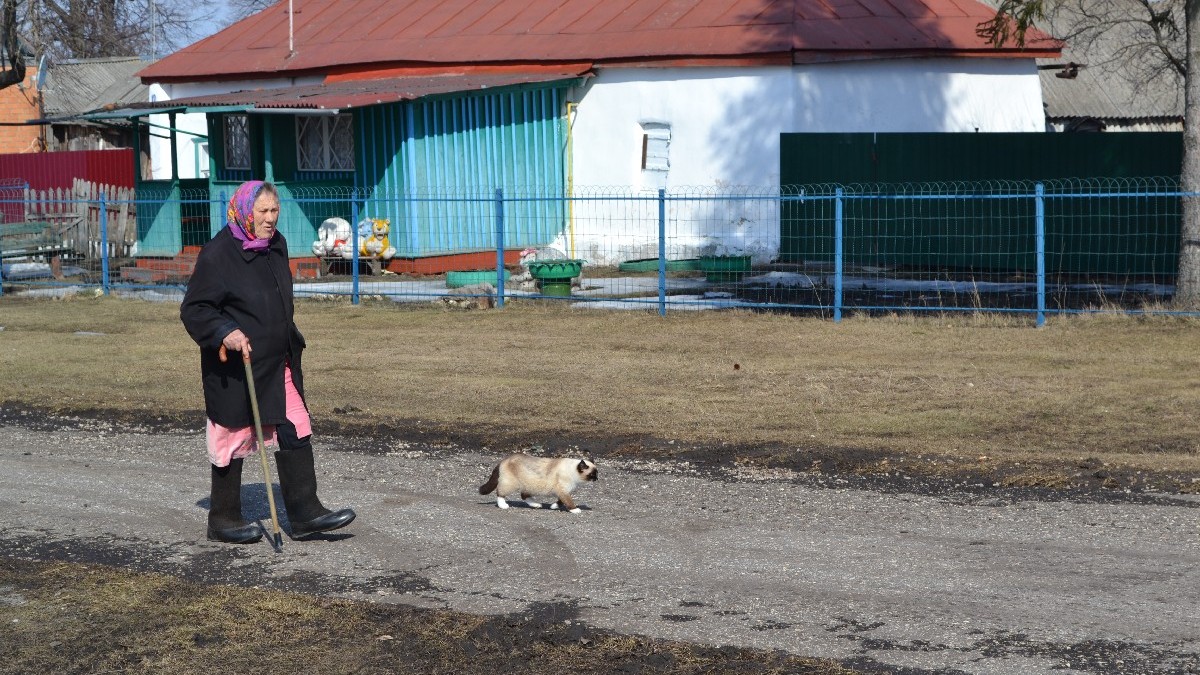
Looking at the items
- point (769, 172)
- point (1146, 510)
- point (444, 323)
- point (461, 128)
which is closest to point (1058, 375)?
point (1146, 510)

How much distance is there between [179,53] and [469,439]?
22.9 metres

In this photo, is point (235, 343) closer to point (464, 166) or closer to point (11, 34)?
point (464, 166)

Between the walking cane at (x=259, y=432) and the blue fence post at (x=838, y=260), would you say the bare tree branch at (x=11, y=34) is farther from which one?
the walking cane at (x=259, y=432)

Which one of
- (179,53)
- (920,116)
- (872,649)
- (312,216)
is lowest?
(872,649)

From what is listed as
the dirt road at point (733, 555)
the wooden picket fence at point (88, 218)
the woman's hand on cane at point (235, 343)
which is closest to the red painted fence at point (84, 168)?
the wooden picket fence at point (88, 218)

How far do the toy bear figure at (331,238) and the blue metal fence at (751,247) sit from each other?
0.19 metres

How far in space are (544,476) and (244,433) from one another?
155 centimetres

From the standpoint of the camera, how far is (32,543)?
7113mm

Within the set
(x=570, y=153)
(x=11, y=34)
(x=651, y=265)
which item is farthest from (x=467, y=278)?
(x=11, y=34)

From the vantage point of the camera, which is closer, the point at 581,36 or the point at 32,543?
the point at 32,543

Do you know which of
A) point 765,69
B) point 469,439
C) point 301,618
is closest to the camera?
point 301,618

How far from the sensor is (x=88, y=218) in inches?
950

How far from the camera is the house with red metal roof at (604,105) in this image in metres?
23.2

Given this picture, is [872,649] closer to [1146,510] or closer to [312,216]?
[1146,510]
